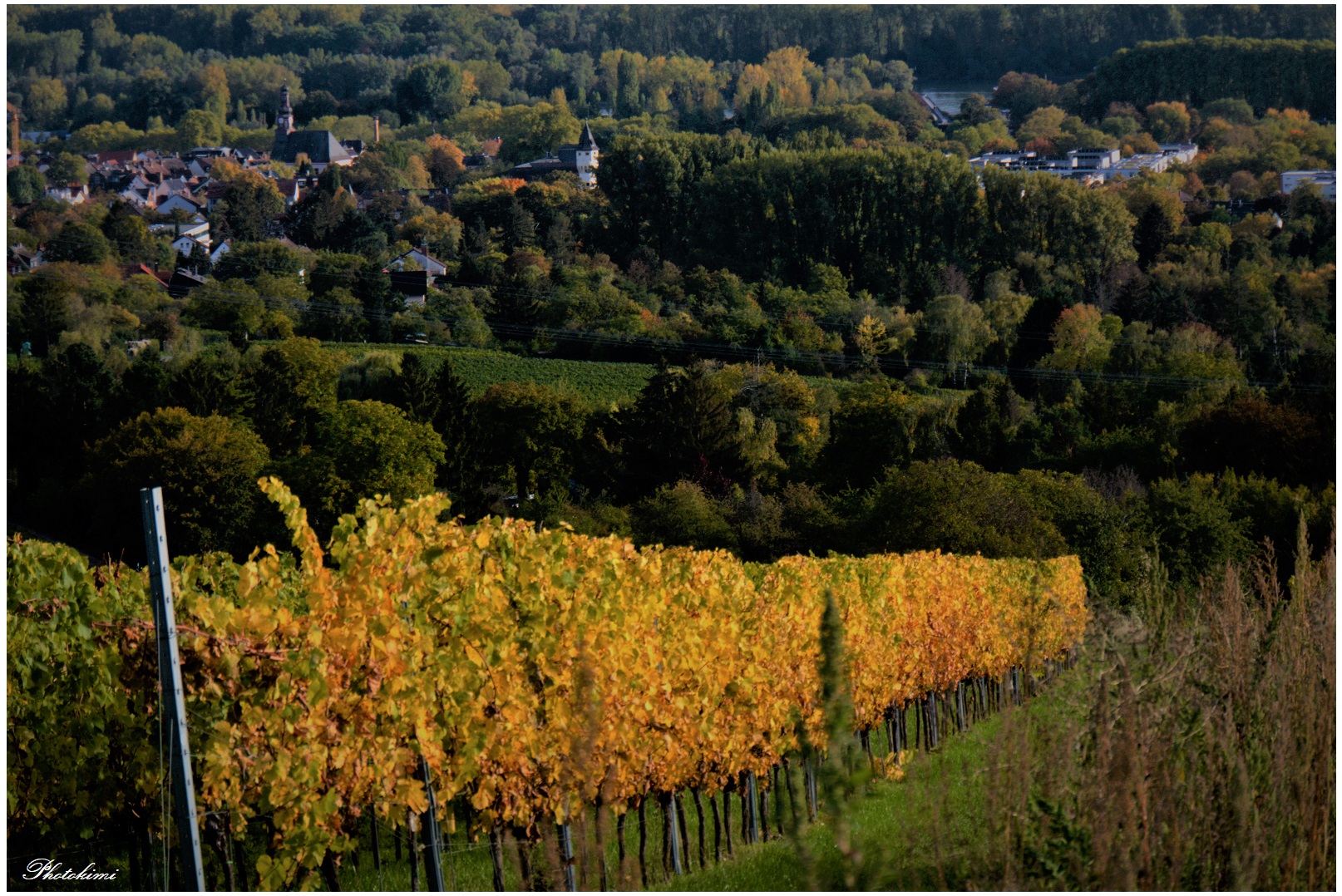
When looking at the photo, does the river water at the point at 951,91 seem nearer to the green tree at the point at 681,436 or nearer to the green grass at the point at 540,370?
the green grass at the point at 540,370

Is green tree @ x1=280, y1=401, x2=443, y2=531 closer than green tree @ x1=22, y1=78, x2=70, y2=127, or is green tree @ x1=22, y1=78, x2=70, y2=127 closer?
green tree @ x1=280, y1=401, x2=443, y2=531

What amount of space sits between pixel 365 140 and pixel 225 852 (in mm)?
159114

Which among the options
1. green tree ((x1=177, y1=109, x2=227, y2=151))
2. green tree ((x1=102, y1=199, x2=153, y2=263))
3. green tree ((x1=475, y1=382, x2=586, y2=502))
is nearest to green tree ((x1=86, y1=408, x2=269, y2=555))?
green tree ((x1=475, y1=382, x2=586, y2=502))

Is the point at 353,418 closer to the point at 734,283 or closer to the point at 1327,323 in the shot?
the point at 734,283

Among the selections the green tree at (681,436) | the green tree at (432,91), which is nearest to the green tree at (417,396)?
the green tree at (681,436)

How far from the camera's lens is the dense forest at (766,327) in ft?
119

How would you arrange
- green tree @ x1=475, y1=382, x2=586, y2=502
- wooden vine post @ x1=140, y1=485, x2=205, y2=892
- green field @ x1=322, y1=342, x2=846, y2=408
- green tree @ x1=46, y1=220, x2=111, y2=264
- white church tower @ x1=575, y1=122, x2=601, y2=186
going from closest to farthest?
wooden vine post @ x1=140, y1=485, x2=205, y2=892 < green tree @ x1=475, y1=382, x2=586, y2=502 < green field @ x1=322, y1=342, x2=846, y2=408 < green tree @ x1=46, y1=220, x2=111, y2=264 < white church tower @ x1=575, y1=122, x2=601, y2=186

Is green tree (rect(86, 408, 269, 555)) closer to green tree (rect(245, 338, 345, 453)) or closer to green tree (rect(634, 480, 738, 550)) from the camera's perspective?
green tree (rect(245, 338, 345, 453))

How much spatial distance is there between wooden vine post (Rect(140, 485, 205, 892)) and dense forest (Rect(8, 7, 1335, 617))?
6.28 m

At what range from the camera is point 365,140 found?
159000 mm

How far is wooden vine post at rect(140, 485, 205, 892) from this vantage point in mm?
4754

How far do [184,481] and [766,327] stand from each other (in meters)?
33.3

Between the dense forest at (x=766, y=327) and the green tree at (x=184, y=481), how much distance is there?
95mm

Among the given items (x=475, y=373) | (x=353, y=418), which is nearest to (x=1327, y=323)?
(x=475, y=373)
